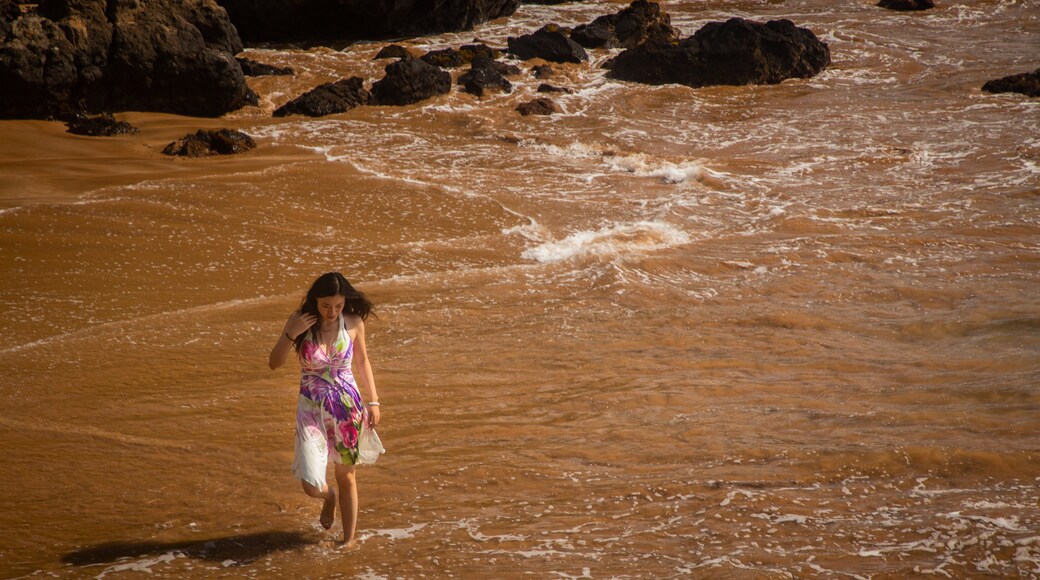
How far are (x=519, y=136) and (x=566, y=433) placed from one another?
10044mm

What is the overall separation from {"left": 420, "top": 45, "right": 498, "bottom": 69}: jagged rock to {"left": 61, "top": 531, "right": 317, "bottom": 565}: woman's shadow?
16012 millimetres

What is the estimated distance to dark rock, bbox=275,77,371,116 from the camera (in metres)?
16.0

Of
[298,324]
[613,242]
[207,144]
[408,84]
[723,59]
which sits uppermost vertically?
[723,59]

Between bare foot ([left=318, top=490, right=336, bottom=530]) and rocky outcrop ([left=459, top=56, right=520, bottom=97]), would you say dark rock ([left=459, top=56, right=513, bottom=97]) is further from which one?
bare foot ([left=318, top=490, right=336, bottom=530])

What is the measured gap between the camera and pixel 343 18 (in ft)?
71.4

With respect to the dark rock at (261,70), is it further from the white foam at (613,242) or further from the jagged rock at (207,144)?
the white foam at (613,242)

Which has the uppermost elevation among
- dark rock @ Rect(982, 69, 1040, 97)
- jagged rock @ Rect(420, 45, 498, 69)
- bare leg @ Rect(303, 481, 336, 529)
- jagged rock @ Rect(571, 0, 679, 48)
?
jagged rock @ Rect(571, 0, 679, 48)

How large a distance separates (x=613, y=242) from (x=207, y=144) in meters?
6.18

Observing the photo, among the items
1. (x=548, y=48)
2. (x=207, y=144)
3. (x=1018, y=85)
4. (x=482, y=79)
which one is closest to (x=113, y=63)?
(x=207, y=144)

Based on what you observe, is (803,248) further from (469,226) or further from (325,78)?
(325,78)

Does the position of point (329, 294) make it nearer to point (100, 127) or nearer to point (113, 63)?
point (100, 127)

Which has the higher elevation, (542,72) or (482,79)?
(542,72)

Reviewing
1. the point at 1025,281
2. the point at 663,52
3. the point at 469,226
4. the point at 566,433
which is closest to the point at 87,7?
the point at 469,226

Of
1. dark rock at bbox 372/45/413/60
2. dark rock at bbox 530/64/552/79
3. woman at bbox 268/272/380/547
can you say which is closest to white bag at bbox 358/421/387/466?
woman at bbox 268/272/380/547
